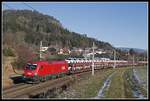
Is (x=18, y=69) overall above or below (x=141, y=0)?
below

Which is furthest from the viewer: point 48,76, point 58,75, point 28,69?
point 58,75

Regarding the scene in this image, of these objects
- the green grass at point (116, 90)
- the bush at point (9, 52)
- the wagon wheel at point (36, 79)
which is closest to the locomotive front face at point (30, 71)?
the wagon wheel at point (36, 79)

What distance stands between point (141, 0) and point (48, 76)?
21.1m

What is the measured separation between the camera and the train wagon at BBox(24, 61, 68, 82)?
153ft

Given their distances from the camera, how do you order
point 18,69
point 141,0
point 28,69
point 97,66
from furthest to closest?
point 97,66 → point 18,69 → point 28,69 → point 141,0

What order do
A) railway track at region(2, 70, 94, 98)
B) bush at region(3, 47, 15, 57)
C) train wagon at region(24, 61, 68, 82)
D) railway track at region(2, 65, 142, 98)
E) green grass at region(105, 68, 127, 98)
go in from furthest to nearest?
bush at region(3, 47, 15, 57) → train wagon at region(24, 61, 68, 82) → green grass at region(105, 68, 127, 98) → railway track at region(2, 70, 94, 98) → railway track at region(2, 65, 142, 98)

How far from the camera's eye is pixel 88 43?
136250 millimetres

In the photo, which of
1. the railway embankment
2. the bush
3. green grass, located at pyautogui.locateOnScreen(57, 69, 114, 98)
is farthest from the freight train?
the bush

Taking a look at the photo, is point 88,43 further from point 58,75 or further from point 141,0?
point 141,0

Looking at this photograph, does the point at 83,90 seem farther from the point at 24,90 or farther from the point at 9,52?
the point at 9,52

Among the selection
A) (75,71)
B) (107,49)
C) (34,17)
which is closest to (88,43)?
(34,17)

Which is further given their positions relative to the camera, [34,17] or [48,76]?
[34,17]

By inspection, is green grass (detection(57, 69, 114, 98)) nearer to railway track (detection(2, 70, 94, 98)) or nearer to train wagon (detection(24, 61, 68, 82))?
railway track (detection(2, 70, 94, 98))

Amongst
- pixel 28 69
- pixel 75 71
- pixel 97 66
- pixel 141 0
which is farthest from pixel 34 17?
pixel 141 0
